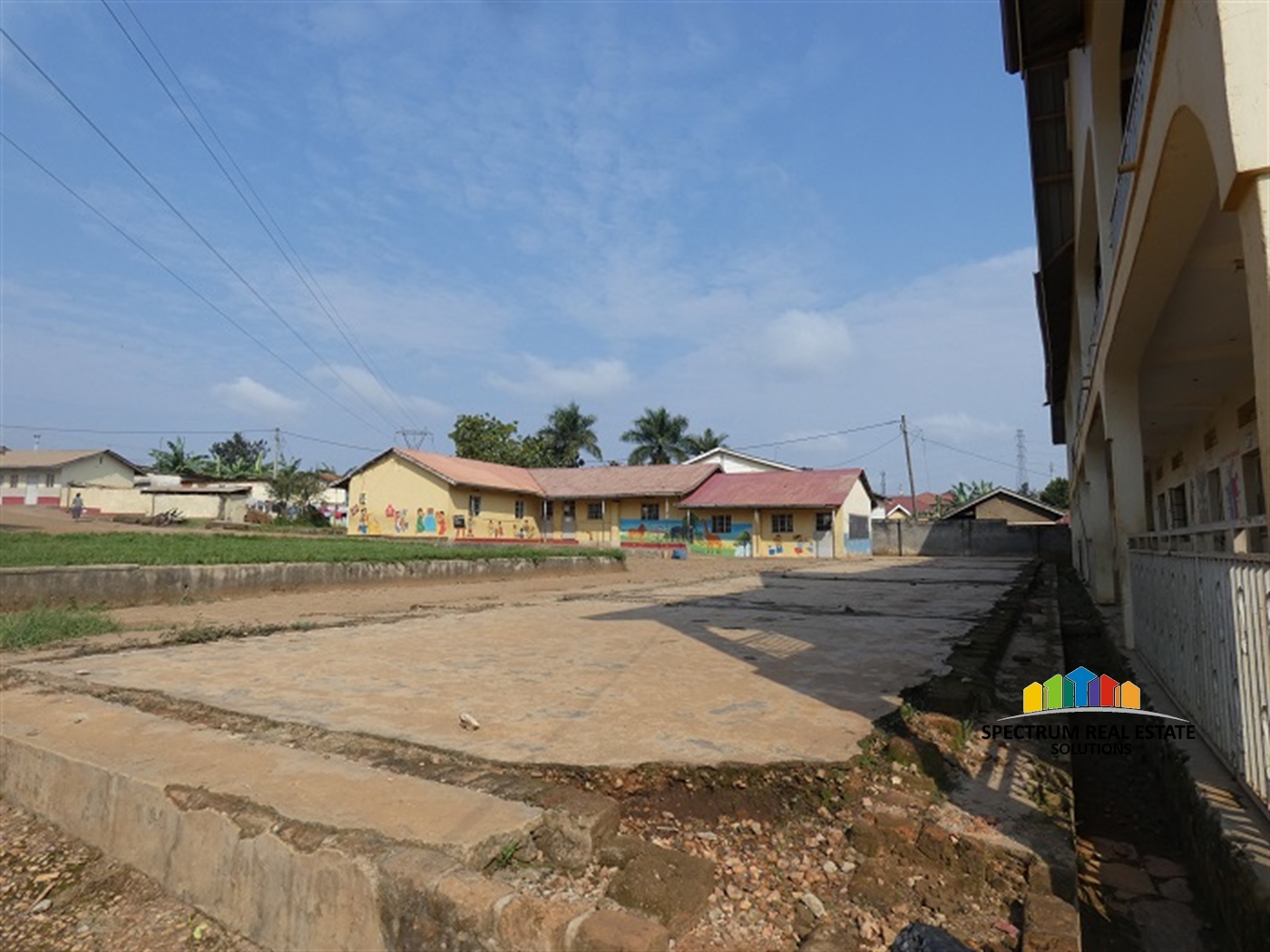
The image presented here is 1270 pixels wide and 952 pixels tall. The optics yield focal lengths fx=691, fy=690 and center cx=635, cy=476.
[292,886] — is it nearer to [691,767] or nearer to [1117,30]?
[691,767]

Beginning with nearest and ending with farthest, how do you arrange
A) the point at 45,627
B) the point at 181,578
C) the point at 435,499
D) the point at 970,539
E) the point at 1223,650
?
the point at 1223,650 < the point at 45,627 < the point at 181,578 < the point at 970,539 < the point at 435,499

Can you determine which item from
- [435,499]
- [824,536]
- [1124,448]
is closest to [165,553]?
[1124,448]

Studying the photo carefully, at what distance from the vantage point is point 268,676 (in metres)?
5.77

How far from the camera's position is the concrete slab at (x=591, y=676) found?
13.0 feet

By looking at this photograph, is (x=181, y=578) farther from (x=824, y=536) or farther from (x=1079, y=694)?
(x=824, y=536)

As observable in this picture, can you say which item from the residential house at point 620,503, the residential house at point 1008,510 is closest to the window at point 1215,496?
the residential house at point 620,503

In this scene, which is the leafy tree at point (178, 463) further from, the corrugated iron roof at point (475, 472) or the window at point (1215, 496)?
the window at point (1215, 496)

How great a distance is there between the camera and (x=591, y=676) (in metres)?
5.67

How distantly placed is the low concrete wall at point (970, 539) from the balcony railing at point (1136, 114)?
90.1ft

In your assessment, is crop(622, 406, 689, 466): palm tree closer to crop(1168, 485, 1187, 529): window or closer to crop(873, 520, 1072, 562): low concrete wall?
crop(873, 520, 1072, 562): low concrete wall

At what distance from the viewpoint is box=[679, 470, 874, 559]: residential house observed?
32.2 meters

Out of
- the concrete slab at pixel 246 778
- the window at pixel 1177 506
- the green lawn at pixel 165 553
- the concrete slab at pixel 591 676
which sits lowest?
the concrete slab at pixel 591 676

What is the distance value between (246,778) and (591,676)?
2873mm

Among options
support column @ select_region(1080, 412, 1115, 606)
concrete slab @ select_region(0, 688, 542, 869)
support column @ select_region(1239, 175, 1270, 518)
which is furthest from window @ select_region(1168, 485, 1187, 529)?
concrete slab @ select_region(0, 688, 542, 869)
